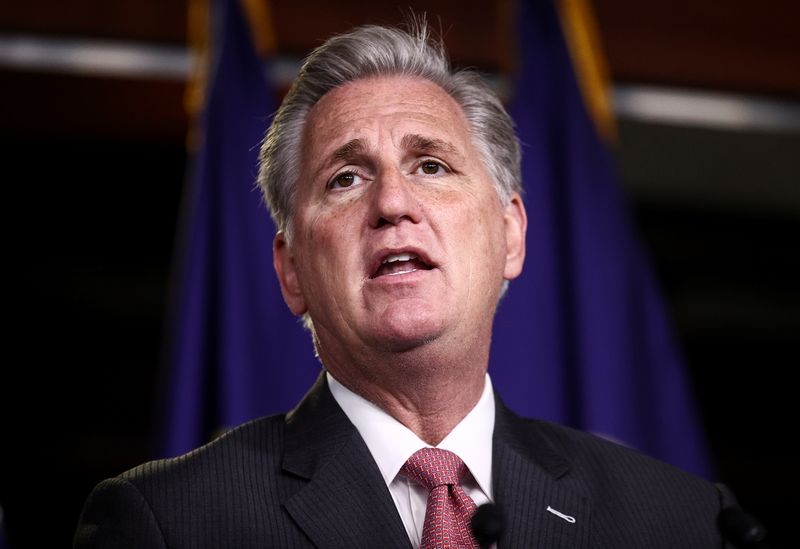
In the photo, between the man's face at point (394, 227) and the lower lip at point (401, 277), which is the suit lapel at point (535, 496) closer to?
the man's face at point (394, 227)

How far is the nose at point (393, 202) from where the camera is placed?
5.39ft

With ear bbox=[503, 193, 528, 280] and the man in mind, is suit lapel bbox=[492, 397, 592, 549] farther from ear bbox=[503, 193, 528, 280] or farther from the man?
ear bbox=[503, 193, 528, 280]

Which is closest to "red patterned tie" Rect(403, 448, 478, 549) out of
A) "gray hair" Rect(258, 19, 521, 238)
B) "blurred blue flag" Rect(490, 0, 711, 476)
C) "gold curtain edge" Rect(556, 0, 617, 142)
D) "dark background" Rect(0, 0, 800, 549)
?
"gray hair" Rect(258, 19, 521, 238)

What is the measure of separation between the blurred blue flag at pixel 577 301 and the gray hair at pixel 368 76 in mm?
1229

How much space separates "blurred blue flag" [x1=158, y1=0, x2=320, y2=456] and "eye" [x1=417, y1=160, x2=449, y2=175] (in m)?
1.13

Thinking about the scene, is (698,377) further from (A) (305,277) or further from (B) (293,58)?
(A) (305,277)

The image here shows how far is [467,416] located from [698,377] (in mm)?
5477

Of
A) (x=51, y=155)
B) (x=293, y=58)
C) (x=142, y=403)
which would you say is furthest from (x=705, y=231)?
(x=142, y=403)

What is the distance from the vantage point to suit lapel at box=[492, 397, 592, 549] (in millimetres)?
1612

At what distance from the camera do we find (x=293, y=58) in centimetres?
386

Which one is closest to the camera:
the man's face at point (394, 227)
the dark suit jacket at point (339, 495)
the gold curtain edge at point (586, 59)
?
the dark suit jacket at point (339, 495)

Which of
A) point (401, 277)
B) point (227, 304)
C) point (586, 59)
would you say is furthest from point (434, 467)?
point (586, 59)

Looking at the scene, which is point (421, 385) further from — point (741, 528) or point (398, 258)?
point (741, 528)

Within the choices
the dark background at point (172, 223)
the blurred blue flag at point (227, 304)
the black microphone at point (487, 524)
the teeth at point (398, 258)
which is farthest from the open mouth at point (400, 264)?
the blurred blue flag at point (227, 304)
